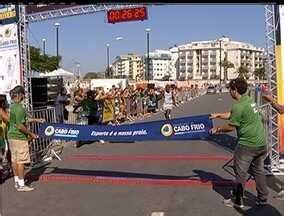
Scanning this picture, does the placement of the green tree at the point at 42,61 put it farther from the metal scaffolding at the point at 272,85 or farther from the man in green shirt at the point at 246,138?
the man in green shirt at the point at 246,138

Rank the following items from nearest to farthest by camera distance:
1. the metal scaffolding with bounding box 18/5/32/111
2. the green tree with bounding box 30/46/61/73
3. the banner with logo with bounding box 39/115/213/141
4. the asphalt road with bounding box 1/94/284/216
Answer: the asphalt road with bounding box 1/94/284/216 < the banner with logo with bounding box 39/115/213/141 < the metal scaffolding with bounding box 18/5/32/111 < the green tree with bounding box 30/46/61/73

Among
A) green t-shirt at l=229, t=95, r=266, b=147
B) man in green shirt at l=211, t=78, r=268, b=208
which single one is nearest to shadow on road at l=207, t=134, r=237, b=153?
man in green shirt at l=211, t=78, r=268, b=208

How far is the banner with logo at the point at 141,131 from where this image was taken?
947 cm

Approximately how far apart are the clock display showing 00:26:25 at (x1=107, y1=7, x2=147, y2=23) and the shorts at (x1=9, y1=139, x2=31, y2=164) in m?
13.7

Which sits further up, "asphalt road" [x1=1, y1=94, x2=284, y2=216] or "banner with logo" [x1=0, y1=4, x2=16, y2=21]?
"banner with logo" [x1=0, y1=4, x2=16, y2=21]

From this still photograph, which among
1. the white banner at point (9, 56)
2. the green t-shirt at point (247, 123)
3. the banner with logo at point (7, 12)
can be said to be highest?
the banner with logo at point (7, 12)

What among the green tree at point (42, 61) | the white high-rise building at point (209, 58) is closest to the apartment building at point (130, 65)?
the white high-rise building at point (209, 58)

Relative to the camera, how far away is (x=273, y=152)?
10.6m

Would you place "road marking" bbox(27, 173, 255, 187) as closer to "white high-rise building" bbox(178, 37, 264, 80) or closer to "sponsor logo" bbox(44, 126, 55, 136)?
"sponsor logo" bbox(44, 126, 55, 136)

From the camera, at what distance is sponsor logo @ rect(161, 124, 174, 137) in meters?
9.70

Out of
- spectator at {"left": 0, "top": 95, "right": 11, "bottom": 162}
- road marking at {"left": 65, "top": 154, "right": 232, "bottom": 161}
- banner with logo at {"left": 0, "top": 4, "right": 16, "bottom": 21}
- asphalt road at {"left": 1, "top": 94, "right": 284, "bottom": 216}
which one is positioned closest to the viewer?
asphalt road at {"left": 1, "top": 94, "right": 284, "bottom": 216}

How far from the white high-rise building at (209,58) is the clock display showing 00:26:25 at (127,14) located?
15031 centimetres

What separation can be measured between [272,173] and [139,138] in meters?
2.54

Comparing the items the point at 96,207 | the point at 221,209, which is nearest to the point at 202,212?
the point at 221,209
